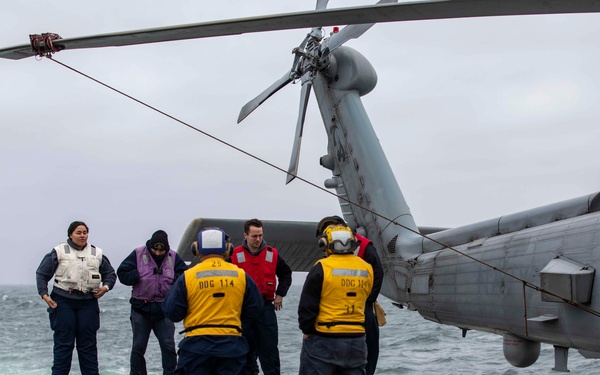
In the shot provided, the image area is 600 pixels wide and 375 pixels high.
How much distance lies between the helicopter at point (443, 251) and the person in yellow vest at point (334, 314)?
4.17 feet

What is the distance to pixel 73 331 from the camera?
690cm

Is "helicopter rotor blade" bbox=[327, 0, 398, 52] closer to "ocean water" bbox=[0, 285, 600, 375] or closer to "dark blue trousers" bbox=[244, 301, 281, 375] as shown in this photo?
"dark blue trousers" bbox=[244, 301, 281, 375]

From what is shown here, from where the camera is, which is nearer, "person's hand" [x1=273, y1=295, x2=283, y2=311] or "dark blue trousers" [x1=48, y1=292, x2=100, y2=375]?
"dark blue trousers" [x1=48, y1=292, x2=100, y2=375]

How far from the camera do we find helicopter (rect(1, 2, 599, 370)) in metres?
6.32

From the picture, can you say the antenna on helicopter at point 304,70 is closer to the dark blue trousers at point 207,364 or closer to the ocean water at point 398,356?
the dark blue trousers at point 207,364

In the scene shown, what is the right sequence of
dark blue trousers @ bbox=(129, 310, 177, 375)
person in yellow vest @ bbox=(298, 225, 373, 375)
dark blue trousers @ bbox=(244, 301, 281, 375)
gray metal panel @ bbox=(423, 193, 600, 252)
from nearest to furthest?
person in yellow vest @ bbox=(298, 225, 373, 375)
gray metal panel @ bbox=(423, 193, 600, 252)
dark blue trousers @ bbox=(244, 301, 281, 375)
dark blue trousers @ bbox=(129, 310, 177, 375)

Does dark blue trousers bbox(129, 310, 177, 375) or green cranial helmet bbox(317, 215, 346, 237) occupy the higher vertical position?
green cranial helmet bbox(317, 215, 346, 237)

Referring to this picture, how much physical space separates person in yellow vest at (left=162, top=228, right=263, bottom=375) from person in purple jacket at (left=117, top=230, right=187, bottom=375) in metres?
1.86

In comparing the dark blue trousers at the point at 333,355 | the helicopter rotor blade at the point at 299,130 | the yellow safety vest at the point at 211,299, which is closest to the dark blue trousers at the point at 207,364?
the yellow safety vest at the point at 211,299

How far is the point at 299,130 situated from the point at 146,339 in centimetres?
367

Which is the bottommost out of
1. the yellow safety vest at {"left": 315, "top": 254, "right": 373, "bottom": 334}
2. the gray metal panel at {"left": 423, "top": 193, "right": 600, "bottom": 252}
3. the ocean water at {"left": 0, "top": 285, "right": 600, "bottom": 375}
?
the ocean water at {"left": 0, "top": 285, "right": 600, "bottom": 375}

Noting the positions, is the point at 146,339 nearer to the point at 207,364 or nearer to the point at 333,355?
the point at 207,364

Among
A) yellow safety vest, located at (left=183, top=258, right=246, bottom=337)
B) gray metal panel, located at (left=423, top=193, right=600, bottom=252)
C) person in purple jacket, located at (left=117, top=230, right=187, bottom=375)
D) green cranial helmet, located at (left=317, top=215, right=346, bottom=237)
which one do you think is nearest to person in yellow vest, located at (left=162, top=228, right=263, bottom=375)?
yellow safety vest, located at (left=183, top=258, right=246, bottom=337)

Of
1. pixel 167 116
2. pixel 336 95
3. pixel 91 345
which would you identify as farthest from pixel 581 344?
pixel 336 95
